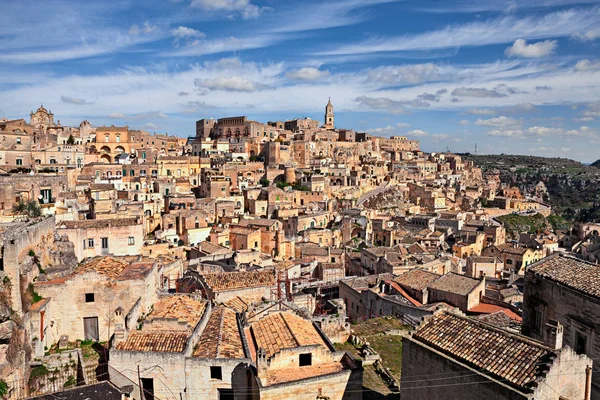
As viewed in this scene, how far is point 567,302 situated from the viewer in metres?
11.5

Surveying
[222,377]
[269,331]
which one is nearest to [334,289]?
[269,331]

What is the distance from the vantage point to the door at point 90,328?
14.5m

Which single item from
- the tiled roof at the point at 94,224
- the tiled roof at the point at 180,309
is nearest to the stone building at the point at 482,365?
the tiled roof at the point at 180,309

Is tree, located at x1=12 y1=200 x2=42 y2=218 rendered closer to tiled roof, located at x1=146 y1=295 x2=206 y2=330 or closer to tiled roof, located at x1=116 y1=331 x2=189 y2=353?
tiled roof, located at x1=146 y1=295 x2=206 y2=330

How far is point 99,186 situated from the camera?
120 feet

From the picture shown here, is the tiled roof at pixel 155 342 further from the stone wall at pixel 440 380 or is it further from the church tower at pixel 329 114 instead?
the church tower at pixel 329 114

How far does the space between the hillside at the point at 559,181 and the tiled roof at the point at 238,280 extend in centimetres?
7354

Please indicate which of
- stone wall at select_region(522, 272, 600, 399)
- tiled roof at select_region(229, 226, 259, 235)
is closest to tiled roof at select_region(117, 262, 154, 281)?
stone wall at select_region(522, 272, 600, 399)

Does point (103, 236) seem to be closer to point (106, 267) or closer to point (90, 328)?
point (106, 267)

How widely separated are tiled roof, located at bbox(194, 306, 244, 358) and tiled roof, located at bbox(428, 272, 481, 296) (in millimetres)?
11157

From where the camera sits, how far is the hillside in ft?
301

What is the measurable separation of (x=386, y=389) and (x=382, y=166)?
61752mm

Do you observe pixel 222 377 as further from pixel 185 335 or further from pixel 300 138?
pixel 300 138

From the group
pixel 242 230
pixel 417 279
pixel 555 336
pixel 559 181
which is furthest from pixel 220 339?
pixel 559 181
